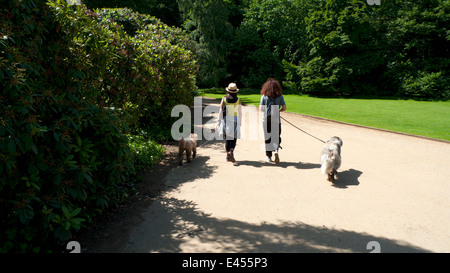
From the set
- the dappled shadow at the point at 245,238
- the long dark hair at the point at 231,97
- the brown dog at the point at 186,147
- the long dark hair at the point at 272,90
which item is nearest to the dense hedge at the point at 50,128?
the dappled shadow at the point at 245,238

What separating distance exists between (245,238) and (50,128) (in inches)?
120

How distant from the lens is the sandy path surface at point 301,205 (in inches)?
161

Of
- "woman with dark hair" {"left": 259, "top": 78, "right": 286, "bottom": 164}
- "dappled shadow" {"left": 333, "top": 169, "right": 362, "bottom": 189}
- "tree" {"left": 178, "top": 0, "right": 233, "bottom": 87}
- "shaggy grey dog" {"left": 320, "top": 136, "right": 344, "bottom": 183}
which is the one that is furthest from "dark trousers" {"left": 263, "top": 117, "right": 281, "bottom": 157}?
"tree" {"left": 178, "top": 0, "right": 233, "bottom": 87}

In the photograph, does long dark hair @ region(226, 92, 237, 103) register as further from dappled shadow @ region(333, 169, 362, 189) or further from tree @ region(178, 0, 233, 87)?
tree @ region(178, 0, 233, 87)

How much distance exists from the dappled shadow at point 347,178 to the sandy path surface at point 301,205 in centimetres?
2

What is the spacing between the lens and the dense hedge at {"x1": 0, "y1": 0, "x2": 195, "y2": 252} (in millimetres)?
3182

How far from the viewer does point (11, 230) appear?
3.37 m

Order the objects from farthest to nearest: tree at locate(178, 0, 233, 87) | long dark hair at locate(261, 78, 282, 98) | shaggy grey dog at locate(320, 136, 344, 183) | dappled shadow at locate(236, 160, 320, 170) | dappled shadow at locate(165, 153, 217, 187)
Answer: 1. tree at locate(178, 0, 233, 87)
2. dappled shadow at locate(236, 160, 320, 170)
3. long dark hair at locate(261, 78, 282, 98)
4. dappled shadow at locate(165, 153, 217, 187)
5. shaggy grey dog at locate(320, 136, 344, 183)

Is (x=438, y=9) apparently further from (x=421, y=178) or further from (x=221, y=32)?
(x=421, y=178)

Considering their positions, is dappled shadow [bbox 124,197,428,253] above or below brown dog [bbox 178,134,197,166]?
below

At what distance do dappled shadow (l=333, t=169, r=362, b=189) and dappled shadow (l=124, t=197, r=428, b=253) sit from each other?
2154 mm

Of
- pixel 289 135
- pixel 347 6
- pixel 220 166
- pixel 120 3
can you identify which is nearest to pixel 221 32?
pixel 120 3

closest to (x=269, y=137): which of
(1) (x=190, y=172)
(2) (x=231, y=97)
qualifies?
(2) (x=231, y=97)

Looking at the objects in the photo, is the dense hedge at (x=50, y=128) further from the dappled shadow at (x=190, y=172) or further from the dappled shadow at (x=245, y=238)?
the dappled shadow at (x=190, y=172)
